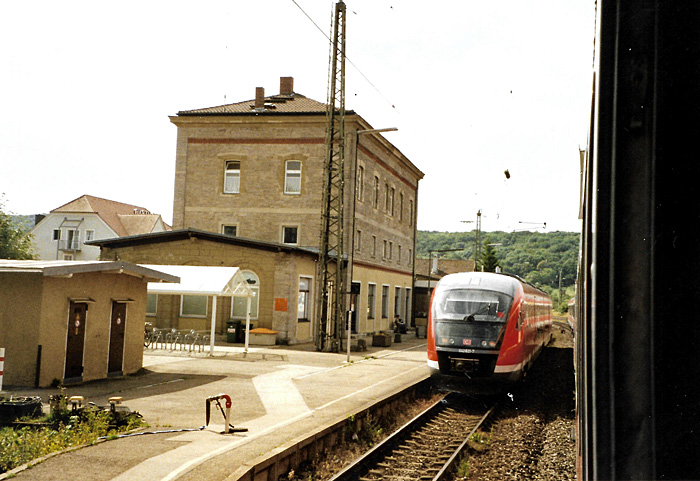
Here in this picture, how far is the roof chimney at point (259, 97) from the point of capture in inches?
1634

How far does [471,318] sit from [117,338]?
31.9ft

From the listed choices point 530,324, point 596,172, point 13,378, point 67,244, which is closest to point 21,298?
point 13,378

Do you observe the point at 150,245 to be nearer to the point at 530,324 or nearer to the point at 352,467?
the point at 530,324

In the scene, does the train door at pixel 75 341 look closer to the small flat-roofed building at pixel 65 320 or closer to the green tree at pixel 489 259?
the small flat-roofed building at pixel 65 320

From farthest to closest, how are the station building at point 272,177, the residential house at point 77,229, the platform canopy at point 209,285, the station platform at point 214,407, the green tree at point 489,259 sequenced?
the green tree at point 489,259
the residential house at point 77,229
the station building at point 272,177
the platform canopy at point 209,285
the station platform at point 214,407

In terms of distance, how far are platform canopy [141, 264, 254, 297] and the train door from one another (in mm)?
7139

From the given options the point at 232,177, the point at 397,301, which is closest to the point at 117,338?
the point at 232,177

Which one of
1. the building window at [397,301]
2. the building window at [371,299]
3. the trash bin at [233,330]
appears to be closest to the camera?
the trash bin at [233,330]

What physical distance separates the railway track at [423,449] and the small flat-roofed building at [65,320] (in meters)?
8.60

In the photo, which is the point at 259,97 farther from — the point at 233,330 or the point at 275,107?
the point at 233,330

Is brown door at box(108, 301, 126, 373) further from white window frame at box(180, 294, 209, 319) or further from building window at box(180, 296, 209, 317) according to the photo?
building window at box(180, 296, 209, 317)

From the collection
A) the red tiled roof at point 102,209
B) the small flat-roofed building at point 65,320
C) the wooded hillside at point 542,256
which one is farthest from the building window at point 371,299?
the red tiled roof at point 102,209

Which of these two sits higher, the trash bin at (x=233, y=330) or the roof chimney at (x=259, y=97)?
the roof chimney at (x=259, y=97)

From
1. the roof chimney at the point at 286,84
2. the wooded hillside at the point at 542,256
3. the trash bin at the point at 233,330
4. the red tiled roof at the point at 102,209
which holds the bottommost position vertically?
the trash bin at the point at 233,330
